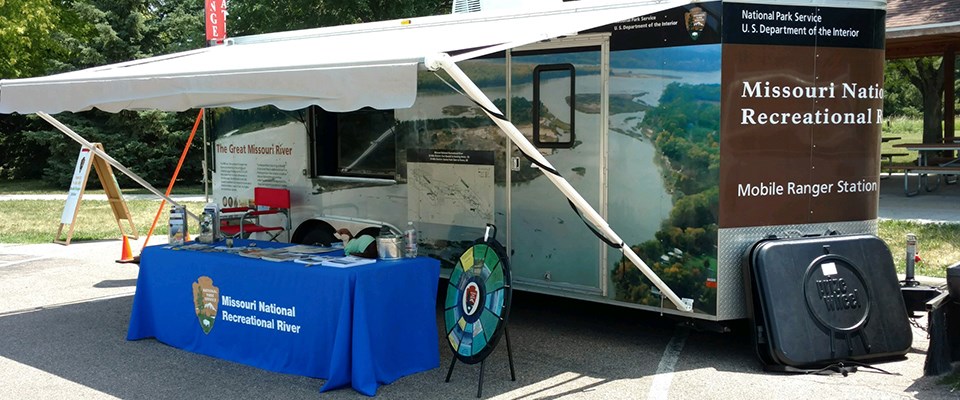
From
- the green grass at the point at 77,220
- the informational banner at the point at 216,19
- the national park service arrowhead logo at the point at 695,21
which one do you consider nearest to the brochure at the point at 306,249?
the national park service arrowhead logo at the point at 695,21

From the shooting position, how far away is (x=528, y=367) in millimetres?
6320

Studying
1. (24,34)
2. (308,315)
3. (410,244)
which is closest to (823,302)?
(410,244)

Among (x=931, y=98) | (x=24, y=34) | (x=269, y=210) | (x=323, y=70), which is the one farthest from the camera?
(x=24, y=34)

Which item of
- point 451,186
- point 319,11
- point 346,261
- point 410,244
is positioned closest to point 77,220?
point 319,11

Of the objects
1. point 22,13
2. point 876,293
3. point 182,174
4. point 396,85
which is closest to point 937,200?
point 876,293

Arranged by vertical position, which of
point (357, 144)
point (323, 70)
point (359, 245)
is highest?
point (323, 70)

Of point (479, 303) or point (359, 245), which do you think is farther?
point (359, 245)

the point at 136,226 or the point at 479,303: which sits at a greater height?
the point at 479,303

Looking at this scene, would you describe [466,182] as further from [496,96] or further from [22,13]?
[22,13]

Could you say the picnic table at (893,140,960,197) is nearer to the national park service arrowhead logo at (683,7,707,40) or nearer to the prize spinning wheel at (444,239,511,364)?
the national park service arrowhead logo at (683,7,707,40)

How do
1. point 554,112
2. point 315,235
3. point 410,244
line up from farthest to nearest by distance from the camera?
point 315,235 → point 554,112 → point 410,244

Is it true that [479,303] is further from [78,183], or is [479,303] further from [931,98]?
[931,98]

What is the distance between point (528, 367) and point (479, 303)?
0.78 metres

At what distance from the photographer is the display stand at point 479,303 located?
18.4ft
